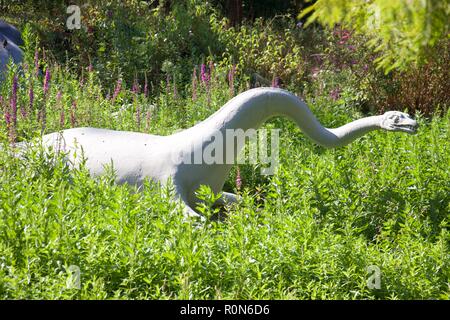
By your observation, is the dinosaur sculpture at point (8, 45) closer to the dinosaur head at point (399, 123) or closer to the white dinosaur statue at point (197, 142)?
the white dinosaur statue at point (197, 142)

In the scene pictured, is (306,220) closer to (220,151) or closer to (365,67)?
(220,151)

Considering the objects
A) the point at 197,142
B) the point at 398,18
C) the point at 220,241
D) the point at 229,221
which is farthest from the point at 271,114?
the point at 398,18

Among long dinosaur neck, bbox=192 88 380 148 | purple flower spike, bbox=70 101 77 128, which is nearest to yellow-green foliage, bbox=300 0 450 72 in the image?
long dinosaur neck, bbox=192 88 380 148

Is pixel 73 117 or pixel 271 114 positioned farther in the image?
pixel 73 117

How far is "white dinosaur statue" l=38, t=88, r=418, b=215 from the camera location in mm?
5109

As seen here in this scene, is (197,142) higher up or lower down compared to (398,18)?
lower down

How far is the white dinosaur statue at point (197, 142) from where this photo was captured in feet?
16.8

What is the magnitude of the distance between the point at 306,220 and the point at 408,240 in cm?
63

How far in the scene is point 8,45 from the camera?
8859 mm

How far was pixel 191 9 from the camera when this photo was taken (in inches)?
415

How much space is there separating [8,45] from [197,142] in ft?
15.1

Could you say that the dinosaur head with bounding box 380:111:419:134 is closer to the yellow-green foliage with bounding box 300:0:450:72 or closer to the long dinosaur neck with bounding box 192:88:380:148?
the long dinosaur neck with bounding box 192:88:380:148

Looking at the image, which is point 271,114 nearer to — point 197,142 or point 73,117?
point 197,142

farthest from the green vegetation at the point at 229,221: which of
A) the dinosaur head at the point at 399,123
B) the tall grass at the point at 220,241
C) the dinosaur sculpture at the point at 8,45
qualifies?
the dinosaur sculpture at the point at 8,45
